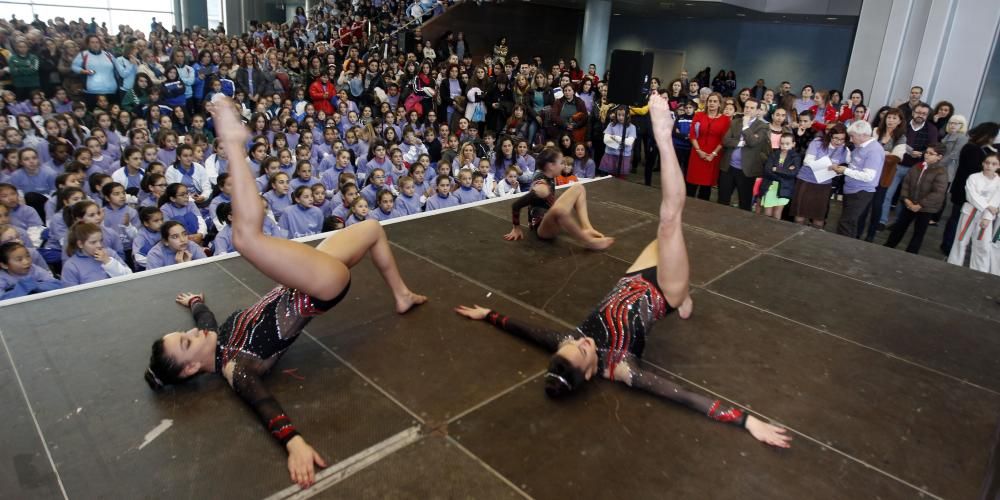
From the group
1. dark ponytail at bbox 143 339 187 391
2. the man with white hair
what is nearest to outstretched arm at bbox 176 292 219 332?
dark ponytail at bbox 143 339 187 391

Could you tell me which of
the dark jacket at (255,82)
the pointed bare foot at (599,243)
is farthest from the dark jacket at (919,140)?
the dark jacket at (255,82)

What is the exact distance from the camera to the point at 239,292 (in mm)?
3416

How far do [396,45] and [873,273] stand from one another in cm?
1252

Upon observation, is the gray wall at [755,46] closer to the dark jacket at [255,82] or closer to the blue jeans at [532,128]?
the blue jeans at [532,128]

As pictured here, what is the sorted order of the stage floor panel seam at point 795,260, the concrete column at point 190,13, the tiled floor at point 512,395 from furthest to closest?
the concrete column at point 190,13 < the stage floor panel seam at point 795,260 < the tiled floor at point 512,395

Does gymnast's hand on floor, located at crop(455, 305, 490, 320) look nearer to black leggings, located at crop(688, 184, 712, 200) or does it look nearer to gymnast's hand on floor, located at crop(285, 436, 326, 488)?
gymnast's hand on floor, located at crop(285, 436, 326, 488)

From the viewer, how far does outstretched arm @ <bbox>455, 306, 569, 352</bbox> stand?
2.90m

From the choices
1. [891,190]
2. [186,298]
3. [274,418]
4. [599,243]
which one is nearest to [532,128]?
[891,190]

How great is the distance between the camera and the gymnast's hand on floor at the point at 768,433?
7.68 feet

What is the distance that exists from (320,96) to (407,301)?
776 cm

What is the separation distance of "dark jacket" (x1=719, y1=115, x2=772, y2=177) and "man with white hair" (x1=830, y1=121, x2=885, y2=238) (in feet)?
2.52

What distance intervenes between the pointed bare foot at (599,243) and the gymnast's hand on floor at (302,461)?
2.65 metres

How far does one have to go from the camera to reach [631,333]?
9.28ft

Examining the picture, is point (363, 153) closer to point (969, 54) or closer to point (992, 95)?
point (969, 54)
